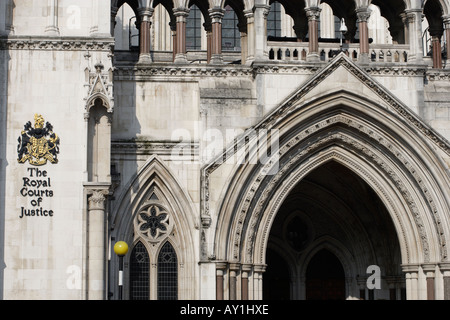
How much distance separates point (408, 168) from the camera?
31656mm

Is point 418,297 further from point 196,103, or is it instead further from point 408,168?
point 196,103

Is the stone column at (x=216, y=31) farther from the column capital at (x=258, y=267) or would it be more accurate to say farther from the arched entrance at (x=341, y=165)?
the column capital at (x=258, y=267)

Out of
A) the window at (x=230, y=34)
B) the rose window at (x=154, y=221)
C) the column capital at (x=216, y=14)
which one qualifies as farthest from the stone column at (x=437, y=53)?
the rose window at (x=154, y=221)

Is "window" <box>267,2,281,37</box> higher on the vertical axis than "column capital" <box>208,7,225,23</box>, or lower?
higher

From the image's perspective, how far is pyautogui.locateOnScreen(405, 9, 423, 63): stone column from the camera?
32.6 meters

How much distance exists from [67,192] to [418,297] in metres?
11.1

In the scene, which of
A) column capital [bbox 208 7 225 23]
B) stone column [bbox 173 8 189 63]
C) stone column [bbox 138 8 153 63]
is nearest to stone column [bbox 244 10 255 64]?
column capital [bbox 208 7 225 23]

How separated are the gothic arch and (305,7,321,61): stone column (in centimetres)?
563

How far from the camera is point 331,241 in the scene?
36.1 meters

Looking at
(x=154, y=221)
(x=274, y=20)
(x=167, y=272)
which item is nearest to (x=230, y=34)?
(x=274, y=20)

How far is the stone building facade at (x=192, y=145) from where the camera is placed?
28.8 meters

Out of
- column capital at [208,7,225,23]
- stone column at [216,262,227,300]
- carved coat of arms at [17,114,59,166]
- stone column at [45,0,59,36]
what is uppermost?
column capital at [208,7,225,23]

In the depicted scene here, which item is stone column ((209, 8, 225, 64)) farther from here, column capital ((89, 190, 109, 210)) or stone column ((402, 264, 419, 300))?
stone column ((402, 264, 419, 300))

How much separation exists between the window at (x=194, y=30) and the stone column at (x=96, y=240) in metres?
14.2
